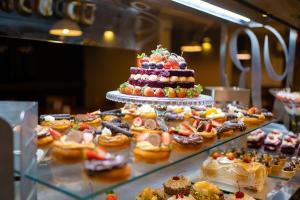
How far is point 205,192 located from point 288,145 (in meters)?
1.78

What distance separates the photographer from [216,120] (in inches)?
101

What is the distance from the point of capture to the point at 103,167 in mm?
1271

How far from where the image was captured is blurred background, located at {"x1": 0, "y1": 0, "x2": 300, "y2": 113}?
269 centimetres

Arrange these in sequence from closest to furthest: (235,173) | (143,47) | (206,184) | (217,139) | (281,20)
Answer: (217,139)
(206,184)
(235,173)
(281,20)
(143,47)

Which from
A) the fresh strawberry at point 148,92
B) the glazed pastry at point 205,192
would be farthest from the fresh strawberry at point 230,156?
the fresh strawberry at point 148,92

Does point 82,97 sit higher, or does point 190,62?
point 190,62

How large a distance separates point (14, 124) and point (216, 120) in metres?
1.67

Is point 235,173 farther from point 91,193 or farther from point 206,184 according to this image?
point 91,193

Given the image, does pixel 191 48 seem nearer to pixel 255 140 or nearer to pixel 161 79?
pixel 255 140

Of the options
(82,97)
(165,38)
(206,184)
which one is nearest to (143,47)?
(165,38)

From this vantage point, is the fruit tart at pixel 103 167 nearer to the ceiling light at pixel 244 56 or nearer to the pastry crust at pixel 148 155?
the pastry crust at pixel 148 155

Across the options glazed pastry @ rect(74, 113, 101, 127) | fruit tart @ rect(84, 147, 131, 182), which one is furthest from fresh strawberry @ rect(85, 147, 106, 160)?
glazed pastry @ rect(74, 113, 101, 127)

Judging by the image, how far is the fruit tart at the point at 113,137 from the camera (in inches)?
66.2

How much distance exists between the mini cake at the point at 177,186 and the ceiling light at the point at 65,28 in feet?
5.27
